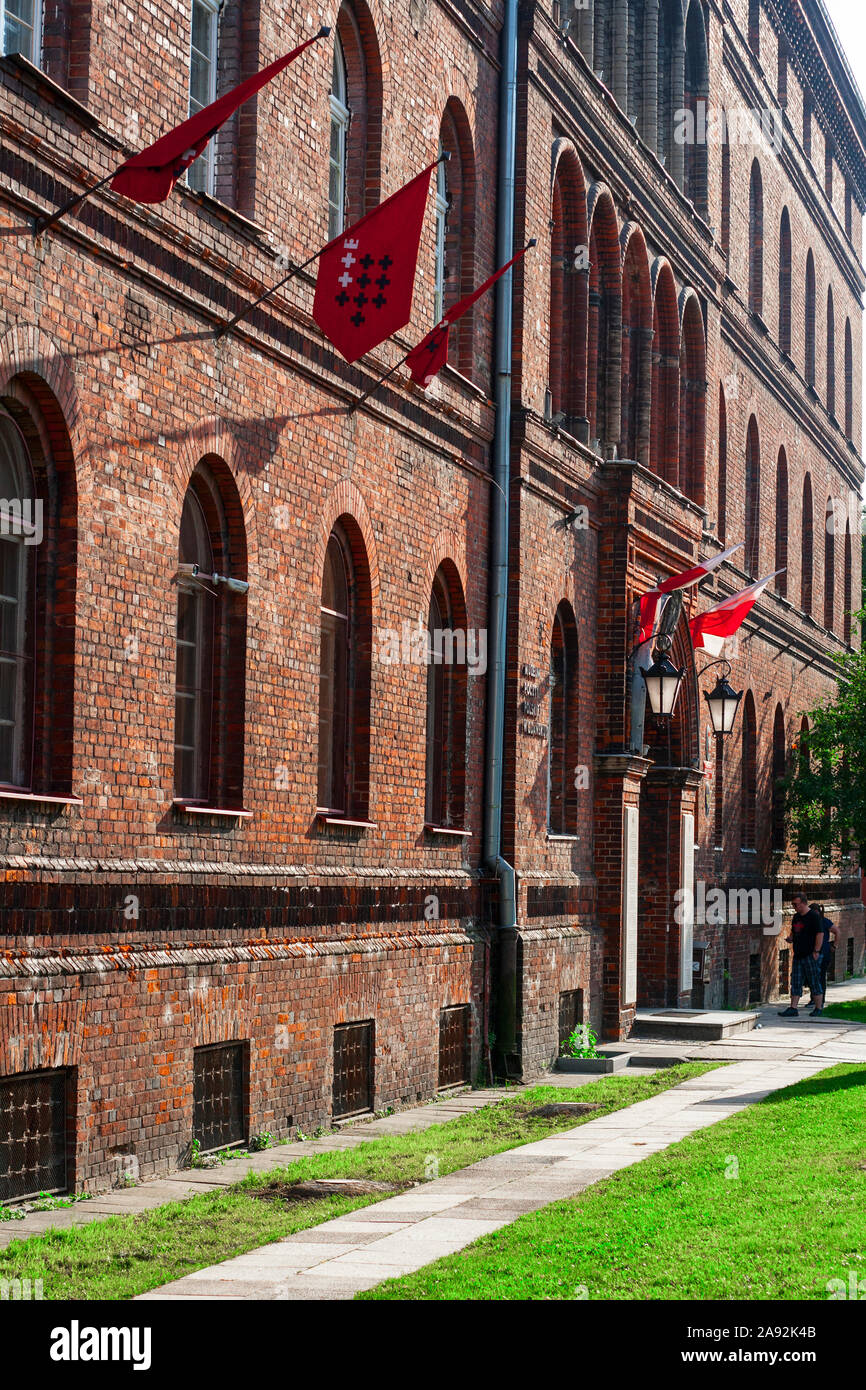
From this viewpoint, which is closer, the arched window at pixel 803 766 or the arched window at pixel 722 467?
the arched window at pixel 722 467

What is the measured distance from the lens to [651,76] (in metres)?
22.8

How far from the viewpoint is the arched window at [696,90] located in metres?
25.2

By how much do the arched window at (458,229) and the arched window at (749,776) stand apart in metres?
13.1

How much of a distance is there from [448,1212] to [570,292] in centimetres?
1243

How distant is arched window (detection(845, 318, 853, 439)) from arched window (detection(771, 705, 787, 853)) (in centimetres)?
998

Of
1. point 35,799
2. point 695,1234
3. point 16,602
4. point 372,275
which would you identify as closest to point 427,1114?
point 35,799

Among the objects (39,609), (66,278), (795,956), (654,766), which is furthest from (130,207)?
(795,956)

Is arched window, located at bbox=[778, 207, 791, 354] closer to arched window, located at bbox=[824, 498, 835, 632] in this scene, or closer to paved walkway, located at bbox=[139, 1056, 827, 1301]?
arched window, located at bbox=[824, 498, 835, 632]

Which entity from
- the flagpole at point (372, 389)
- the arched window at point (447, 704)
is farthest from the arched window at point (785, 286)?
the flagpole at point (372, 389)

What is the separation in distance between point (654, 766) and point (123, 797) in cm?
1355

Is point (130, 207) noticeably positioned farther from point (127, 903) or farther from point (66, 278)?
point (127, 903)

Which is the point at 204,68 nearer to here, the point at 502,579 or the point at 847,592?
the point at 502,579

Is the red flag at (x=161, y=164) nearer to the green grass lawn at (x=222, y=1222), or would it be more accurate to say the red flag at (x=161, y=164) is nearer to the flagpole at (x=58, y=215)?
the flagpole at (x=58, y=215)

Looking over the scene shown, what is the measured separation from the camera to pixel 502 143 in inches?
696
